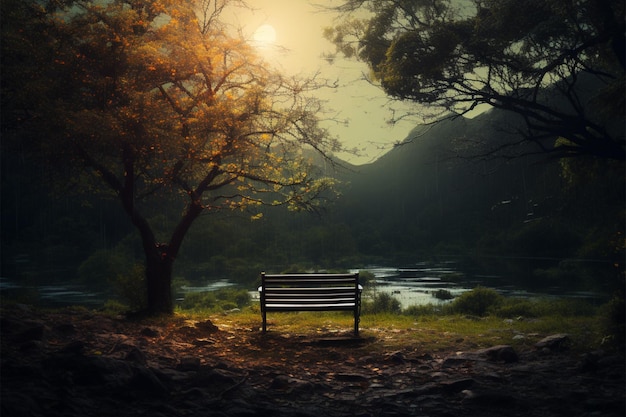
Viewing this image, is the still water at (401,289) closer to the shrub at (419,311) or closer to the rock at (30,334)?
the shrub at (419,311)

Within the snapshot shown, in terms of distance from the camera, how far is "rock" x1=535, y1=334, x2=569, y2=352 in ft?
22.9

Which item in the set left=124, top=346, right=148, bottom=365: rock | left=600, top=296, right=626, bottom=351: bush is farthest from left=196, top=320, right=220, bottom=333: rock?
left=600, top=296, right=626, bottom=351: bush

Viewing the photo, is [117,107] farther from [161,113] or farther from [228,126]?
[228,126]

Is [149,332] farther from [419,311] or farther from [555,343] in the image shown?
[419,311]

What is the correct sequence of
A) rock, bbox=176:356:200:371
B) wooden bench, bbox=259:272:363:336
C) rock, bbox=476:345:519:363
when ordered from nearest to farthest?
1. rock, bbox=176:356:200:371
2. rock, bbox=476:345:519:363
3. wooden bench, bbox=259:272:363:336

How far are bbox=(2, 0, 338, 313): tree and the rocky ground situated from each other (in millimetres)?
3776

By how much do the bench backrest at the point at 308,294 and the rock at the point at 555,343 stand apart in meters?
2.87

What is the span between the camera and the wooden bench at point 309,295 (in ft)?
28.4

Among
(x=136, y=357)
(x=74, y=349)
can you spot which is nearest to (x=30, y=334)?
(x=74, y=349)

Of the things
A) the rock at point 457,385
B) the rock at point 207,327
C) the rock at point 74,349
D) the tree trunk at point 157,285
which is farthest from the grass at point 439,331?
the rock at point 74,349

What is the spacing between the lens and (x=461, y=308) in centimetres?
2120

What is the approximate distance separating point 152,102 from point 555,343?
8322mm

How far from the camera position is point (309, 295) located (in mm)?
8859

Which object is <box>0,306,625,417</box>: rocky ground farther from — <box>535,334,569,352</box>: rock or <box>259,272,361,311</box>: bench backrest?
<box>259,272,361,311</box>: bench backrest
